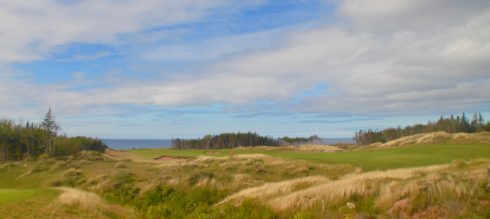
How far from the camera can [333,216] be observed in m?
11.9

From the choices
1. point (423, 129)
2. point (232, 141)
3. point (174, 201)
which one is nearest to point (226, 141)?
point (232, 141)

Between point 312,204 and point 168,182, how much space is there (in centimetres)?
1367

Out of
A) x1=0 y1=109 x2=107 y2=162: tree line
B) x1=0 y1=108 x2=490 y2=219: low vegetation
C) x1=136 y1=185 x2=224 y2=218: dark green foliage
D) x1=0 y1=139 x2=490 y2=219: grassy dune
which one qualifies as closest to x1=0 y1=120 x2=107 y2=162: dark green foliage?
x1=0 y1=109 x2=107 y2=162: tree line

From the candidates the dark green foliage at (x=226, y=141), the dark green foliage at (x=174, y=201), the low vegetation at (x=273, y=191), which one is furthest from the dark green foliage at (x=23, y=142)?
the dark green foliage at (x=226, y=141)

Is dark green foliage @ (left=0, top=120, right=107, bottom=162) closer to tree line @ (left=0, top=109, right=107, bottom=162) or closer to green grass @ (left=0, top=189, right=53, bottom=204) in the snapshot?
tree line @ (left=0, top=109, right=107, bottom=162)

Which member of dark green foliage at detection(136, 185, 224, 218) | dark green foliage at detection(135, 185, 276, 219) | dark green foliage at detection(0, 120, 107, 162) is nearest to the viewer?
dark green foliage at detection(135, 185, 276, 219)

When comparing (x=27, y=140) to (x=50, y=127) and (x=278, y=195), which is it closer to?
(x=50, y=127)

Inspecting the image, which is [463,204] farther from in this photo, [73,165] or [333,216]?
[73,165]

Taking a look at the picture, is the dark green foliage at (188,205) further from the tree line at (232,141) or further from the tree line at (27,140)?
the tree line at (232,141)

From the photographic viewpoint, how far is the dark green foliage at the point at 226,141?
154 meters

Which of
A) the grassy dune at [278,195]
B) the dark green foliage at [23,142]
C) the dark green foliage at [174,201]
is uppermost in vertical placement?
the dark green foliage at [23,142]

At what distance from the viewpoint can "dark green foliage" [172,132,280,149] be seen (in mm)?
154500

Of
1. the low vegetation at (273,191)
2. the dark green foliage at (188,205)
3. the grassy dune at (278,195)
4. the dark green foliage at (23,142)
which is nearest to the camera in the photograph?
the grassy dune at (278,195)

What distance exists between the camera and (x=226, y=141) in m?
156
